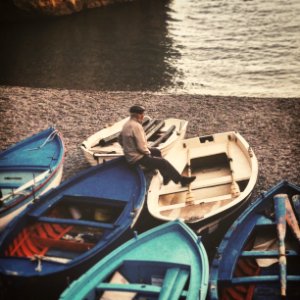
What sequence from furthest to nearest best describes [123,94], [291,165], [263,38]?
1. [263,38]
2. [123,94]
3. [291,165]

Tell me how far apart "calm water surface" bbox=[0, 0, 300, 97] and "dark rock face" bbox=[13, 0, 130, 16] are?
2.54 ft

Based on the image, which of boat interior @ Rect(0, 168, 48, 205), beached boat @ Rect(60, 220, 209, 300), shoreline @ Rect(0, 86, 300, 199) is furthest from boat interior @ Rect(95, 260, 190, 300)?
shoreline @ Rect(0, 86, 300, 199)

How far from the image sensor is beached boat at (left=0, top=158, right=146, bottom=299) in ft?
17.1

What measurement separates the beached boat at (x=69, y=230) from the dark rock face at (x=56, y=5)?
29.3 m

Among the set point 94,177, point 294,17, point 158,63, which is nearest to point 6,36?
point 158,63

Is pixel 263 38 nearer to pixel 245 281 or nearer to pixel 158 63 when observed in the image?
pixel 158 63

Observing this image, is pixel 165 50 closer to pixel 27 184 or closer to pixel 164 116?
pixel 164 116

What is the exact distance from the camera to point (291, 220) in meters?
6.04

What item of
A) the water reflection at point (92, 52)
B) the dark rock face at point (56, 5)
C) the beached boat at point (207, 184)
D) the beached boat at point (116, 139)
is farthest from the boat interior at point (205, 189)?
the dark rock face at point (56, 5)

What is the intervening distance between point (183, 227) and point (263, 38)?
2469 centimetres

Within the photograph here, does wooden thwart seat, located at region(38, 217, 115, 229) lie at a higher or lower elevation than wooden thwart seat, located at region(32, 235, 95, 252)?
higher

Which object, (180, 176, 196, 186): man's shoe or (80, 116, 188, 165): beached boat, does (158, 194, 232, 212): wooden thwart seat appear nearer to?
(180, 176, 196, 186): man's shoe

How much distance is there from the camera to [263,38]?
89.9 feet

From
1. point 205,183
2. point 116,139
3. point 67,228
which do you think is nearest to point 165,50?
point 116,139
